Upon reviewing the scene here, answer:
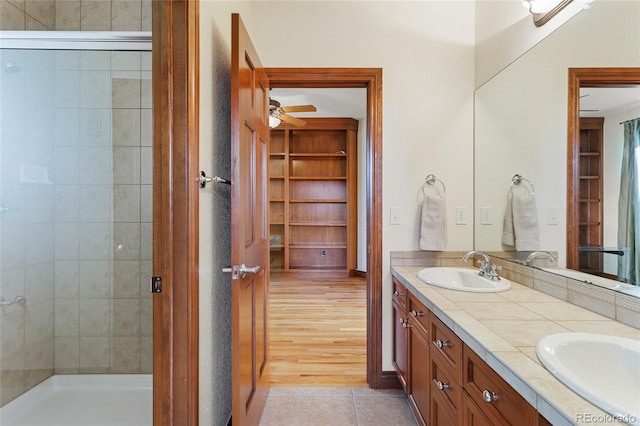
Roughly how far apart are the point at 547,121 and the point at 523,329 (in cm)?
110

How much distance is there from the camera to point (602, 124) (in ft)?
3.80

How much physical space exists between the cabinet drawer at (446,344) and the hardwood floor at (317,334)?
106 centimetres

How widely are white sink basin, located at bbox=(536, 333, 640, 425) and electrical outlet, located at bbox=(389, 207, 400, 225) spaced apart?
128 centimetres

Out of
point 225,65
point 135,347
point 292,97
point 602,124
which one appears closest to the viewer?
point 602,124

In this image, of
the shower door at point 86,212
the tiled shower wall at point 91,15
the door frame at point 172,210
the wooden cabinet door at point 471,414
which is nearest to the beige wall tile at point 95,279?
the shower door at point 86,212

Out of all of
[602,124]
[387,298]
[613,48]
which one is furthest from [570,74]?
[387,298]

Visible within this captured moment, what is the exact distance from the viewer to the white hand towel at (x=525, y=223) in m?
1.61

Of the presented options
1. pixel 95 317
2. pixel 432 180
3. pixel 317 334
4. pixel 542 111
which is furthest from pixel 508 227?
pixel 95 317

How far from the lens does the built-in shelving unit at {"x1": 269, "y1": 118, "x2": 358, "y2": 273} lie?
5.41 metres

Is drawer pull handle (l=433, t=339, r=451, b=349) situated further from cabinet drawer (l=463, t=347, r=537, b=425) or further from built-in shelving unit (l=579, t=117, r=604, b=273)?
built-in shelving unit (l=579, t=117, r=604, b=273)

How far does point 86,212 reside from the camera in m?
1.90

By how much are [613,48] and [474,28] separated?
3.90 ft

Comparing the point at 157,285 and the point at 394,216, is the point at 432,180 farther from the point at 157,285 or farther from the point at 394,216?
the point at 157,285

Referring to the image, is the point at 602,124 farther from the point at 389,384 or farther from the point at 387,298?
the point at 389,384
